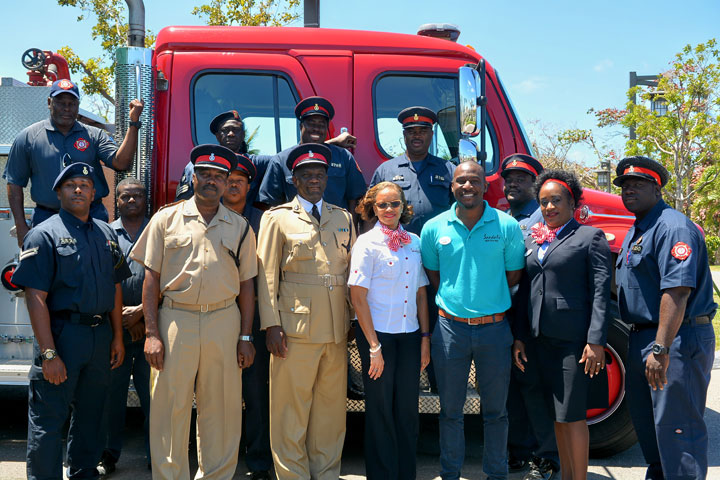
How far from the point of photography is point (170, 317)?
10.7ft

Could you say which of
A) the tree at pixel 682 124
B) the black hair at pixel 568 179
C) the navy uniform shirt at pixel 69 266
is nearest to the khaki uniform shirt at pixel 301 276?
the navy uniform shirt at pixel 69 266

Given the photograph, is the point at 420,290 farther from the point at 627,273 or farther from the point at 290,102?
the point at 290,102

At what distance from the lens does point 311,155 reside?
138 inches

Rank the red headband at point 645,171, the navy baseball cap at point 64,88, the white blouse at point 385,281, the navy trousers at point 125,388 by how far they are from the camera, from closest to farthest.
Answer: the red headband at point 645,171
the white blouse at point 385,281
the navy trousers at point 125,388
the navy baseball cap at point 64,88

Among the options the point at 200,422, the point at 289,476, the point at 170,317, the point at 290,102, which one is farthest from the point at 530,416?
the point at 290,102

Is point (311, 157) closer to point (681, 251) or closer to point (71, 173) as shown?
point (71, 173)

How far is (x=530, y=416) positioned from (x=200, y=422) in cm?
189

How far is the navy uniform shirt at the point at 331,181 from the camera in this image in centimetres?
389

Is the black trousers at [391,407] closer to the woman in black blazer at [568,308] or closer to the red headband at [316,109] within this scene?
the woman in black blazer at [568,308]

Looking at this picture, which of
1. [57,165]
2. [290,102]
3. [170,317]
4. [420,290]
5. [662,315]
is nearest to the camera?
[662,315]

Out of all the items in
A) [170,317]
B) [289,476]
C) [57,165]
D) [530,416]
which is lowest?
[289,476]

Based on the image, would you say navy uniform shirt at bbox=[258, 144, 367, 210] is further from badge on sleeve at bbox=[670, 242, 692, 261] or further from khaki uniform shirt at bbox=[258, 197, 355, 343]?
badge on sleeve at bbox=[670, 242, 692, 261]

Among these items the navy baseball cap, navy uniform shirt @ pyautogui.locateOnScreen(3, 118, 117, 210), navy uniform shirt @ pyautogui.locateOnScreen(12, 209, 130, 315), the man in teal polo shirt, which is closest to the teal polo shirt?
the man in teal polo shirt

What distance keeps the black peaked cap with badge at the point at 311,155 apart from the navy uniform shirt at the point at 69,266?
1.13 meters
